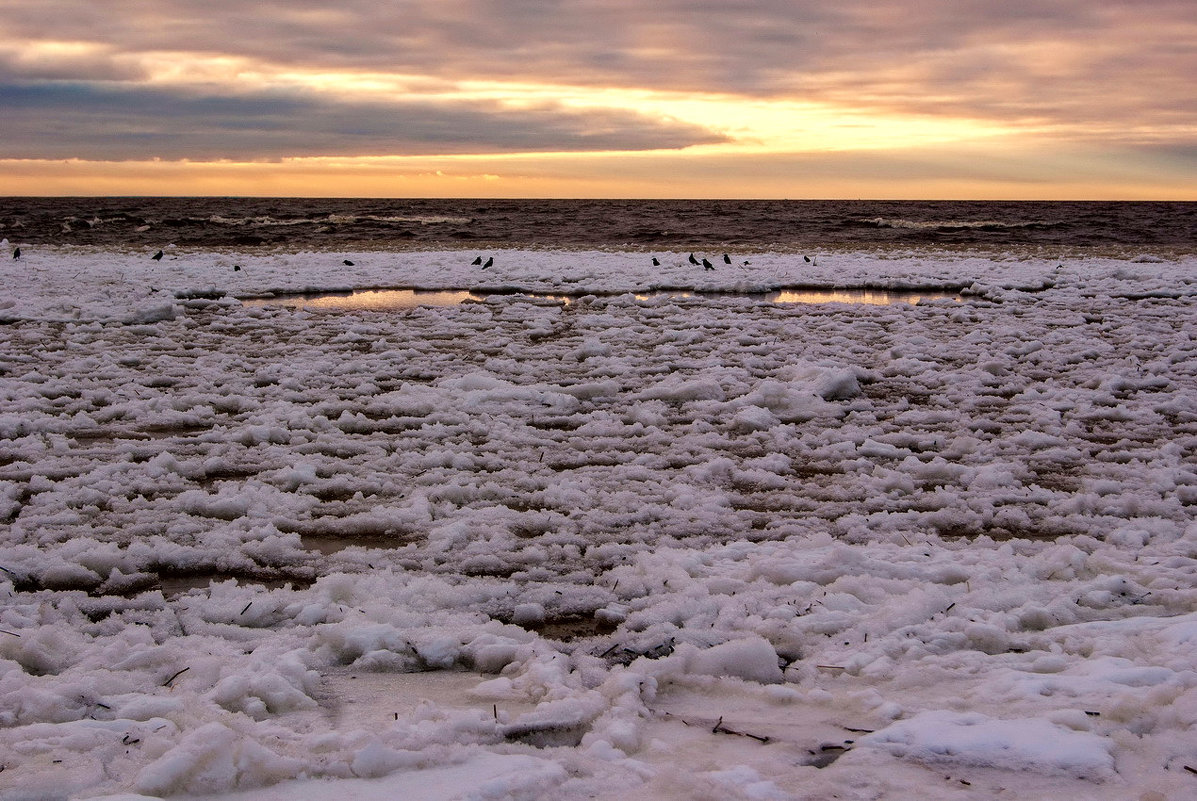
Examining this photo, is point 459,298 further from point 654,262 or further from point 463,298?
point 654,262

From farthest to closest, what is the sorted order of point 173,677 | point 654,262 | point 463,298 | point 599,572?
point 654,262 → point 463,298 → point 599,572 → point 173,677

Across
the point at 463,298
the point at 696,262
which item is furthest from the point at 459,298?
the point at 696,262

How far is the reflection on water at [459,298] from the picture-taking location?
12.9 m

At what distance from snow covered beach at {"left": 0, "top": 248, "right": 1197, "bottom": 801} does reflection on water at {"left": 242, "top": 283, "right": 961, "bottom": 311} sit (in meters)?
4.04

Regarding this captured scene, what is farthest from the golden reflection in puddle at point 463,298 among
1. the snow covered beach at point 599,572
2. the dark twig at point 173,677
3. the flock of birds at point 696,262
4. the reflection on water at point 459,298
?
the dark twig at point 173,677

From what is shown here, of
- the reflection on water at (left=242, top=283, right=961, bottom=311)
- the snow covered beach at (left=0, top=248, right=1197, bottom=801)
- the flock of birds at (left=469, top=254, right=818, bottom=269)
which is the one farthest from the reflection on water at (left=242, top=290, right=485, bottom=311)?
the snow covered beach at (left=0, top=248, right=1197, bottom=801)

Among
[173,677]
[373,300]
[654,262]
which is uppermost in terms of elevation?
[654,262]

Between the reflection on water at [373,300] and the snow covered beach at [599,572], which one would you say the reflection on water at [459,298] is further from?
the snow covered beach at [599,572]

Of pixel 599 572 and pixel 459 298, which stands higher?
pixel 459 298

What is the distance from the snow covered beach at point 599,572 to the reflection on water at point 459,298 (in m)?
4.04

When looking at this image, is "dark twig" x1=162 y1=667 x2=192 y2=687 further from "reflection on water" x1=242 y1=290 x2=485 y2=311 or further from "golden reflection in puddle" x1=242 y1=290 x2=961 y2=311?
"reflection on water" x1=242 y1=290 x2=485 y2=311

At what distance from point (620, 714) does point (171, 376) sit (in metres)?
6.33

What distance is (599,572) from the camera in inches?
157

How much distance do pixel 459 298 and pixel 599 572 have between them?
10.4 metres
